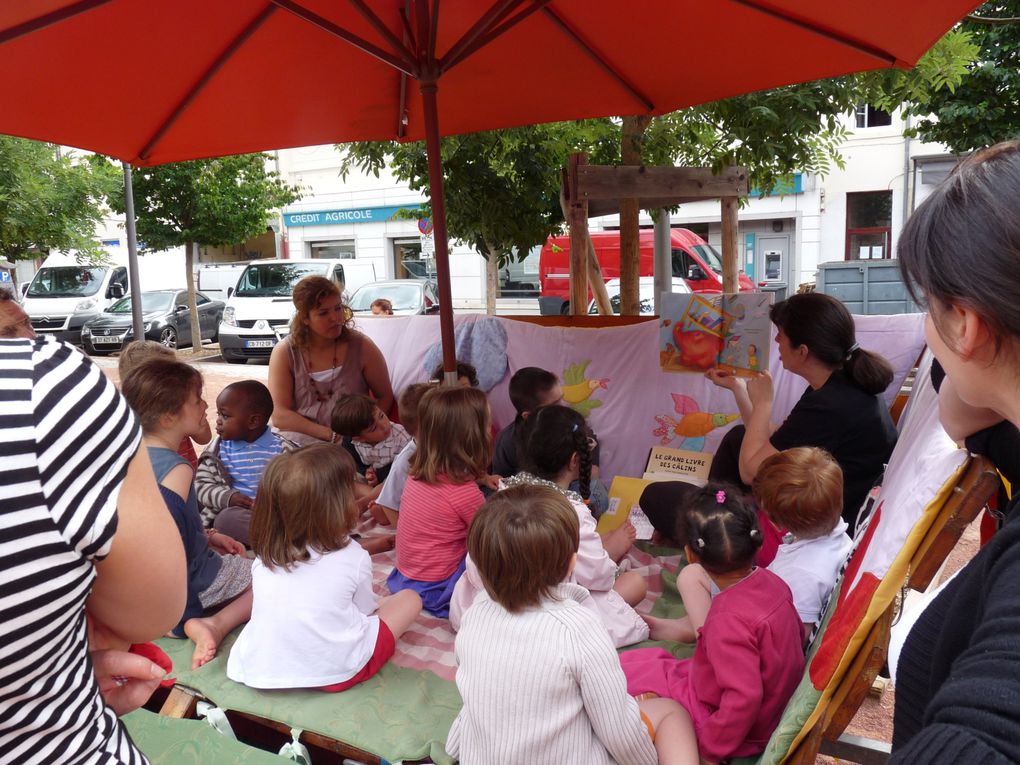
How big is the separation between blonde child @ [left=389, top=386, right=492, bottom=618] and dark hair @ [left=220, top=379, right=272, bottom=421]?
3.48 feet

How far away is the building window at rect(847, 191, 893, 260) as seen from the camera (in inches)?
798

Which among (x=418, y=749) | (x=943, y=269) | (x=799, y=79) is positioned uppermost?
(x=799, y=79)

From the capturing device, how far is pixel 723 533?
2.10 metres

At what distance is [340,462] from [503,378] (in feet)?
7.42

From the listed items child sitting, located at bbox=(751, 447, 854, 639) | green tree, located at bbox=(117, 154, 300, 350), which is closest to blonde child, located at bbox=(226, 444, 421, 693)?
child sitting, located at bbox=(751, 447, 854, 639)

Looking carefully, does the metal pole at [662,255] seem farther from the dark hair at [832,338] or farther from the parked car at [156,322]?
the parked car at [156,322]

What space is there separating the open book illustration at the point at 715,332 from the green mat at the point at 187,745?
262 cm

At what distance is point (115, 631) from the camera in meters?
1.14

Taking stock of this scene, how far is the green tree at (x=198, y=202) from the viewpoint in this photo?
14.1 metres

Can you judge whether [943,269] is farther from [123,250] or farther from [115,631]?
[123,250]

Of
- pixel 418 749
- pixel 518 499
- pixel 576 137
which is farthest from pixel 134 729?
pixel 576 137

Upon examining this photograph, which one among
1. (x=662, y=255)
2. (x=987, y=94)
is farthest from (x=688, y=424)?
(x=987, y=94)

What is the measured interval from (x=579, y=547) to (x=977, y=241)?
1843mm

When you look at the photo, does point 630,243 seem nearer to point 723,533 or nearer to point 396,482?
point 396,482
